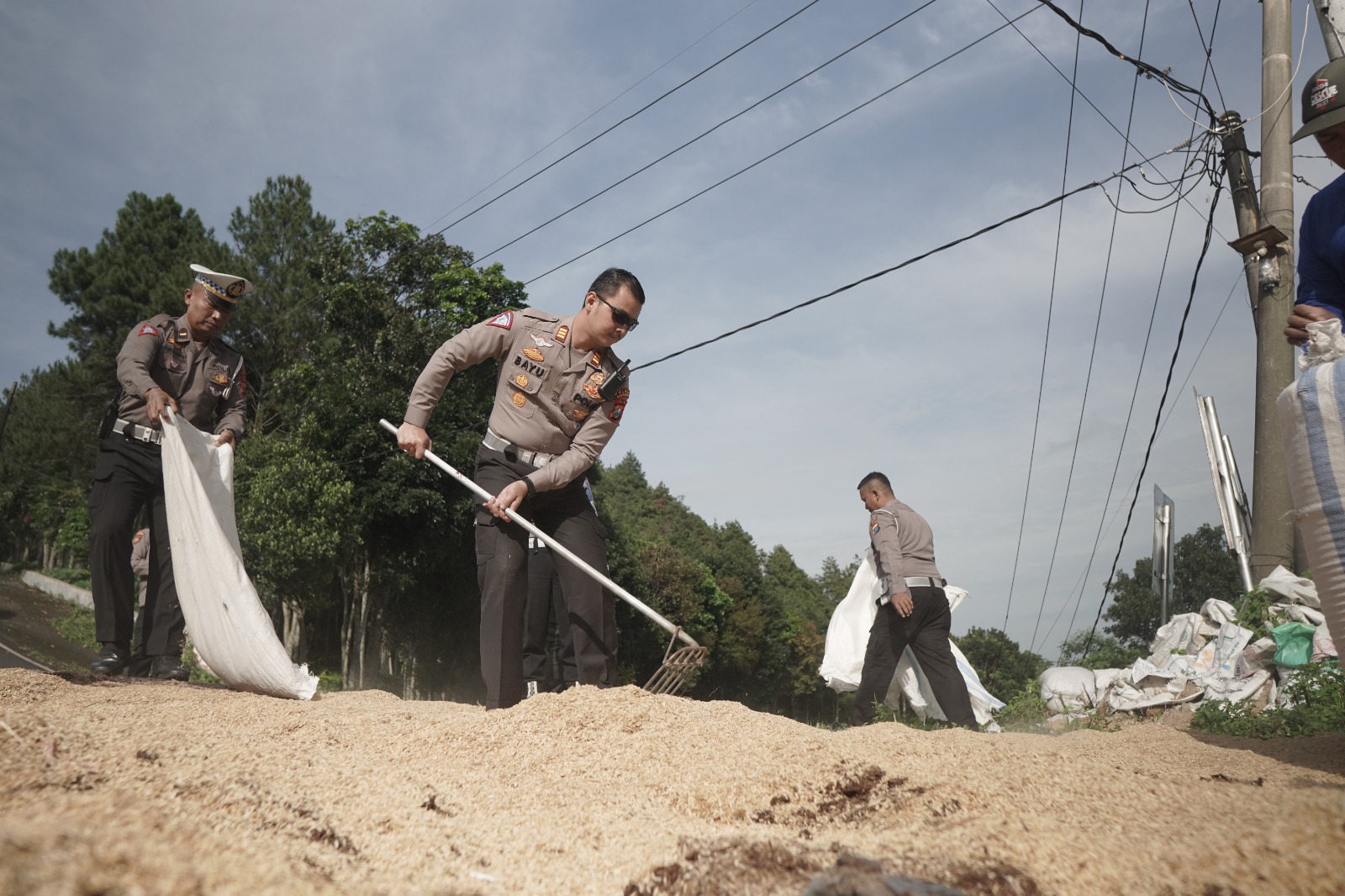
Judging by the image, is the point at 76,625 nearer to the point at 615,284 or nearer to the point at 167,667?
the point at 167,667

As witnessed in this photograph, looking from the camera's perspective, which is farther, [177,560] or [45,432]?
[45,432]

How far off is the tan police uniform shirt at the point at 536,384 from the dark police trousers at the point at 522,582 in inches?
6.3

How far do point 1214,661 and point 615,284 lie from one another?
450 cm

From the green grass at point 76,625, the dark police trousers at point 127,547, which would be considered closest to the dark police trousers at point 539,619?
the dark police trousers at point 127,547

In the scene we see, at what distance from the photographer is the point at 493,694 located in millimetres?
3541

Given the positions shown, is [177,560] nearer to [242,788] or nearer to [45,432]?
[242,788]

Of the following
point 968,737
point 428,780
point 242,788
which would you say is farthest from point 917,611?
point 242,788

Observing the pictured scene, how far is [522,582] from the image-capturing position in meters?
3.69

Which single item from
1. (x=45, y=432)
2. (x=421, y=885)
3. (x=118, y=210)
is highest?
(x=118, y=210)

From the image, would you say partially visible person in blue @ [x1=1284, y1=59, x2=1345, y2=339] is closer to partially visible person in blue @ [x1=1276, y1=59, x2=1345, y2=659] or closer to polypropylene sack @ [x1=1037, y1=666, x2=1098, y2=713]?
Result: partially visible person in blue @ [x1=1276, y1=59, x2=1345, y2=659]

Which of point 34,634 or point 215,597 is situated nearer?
point 215,597

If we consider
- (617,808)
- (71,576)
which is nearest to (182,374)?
(617,808)

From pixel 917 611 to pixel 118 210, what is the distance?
96.2ft

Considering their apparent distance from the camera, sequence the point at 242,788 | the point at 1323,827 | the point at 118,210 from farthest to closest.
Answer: the point at 118,210
the point at 242,788
the point at 1323,827
